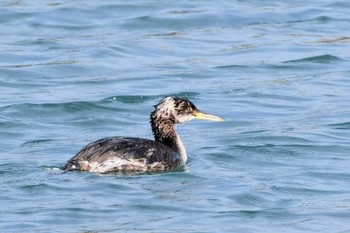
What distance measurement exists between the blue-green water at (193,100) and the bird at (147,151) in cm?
17

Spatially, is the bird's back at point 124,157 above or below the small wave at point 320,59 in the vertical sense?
above

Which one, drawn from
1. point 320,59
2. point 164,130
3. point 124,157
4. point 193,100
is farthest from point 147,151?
point 320,59

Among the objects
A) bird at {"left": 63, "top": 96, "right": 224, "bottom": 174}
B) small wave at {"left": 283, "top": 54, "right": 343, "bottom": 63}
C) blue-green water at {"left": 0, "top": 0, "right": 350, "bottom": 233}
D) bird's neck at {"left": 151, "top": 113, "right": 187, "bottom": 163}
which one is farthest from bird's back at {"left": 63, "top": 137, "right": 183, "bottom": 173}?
small wave at {"left": 283, "top": 54, "right": 343, "bottom": 63}

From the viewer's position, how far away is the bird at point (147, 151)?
14.8 meters

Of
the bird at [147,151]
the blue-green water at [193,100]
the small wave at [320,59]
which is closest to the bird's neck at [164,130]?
the bird at [147,151]

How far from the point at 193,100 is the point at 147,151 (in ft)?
15.5

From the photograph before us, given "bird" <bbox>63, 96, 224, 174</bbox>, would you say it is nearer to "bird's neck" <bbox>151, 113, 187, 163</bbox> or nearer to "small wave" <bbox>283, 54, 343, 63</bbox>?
"bird's neck" <bbox>151, 113, 187, 163</bbox>

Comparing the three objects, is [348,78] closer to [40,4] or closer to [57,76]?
[57,76]

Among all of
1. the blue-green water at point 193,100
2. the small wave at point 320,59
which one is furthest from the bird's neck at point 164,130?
the small wave at point 320,59

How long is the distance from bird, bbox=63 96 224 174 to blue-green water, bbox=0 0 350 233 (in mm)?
172

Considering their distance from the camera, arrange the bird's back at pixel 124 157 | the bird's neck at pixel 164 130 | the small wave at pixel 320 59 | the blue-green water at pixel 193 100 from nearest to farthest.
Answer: the blue-green water at pixel 193 100, the bird's back at pixel 124 157, the bird's neck at pixel 164 130, the small wave at pixel 320 59

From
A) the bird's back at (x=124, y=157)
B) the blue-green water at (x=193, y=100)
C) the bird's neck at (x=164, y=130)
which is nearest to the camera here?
the blue-green water at (x=193, y=100)

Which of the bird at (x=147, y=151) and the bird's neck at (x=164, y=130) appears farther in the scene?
the bird's neck at (x=164, y=130)

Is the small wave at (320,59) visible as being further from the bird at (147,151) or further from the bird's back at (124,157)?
the bird's back at (124,157)
